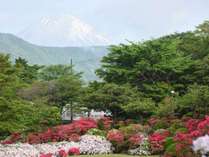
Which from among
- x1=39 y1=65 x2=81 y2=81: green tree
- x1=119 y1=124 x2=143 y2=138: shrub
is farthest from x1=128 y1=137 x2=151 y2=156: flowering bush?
x1=39 y1=65 x2=81 y2=81: green tree

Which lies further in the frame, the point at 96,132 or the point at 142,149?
the point at 96,132

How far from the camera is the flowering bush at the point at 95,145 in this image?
1866 cm

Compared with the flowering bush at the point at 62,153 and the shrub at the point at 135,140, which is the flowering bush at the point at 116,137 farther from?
the flowering bush at the point at 62,153

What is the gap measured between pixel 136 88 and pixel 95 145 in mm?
8242

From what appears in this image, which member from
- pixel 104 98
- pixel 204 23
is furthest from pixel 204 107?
pixel 204 23

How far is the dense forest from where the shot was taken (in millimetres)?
22078

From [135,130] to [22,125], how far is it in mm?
5538

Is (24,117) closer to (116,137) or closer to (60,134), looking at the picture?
(60,134)

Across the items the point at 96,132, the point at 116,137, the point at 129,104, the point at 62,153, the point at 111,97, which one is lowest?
the point at 62,153

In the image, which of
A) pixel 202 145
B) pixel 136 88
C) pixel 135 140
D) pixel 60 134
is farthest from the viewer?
pixel 136 88

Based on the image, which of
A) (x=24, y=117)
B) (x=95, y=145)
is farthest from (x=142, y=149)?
(x=24, y=117)

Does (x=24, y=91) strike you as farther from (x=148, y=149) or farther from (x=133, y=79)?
(x=148, y=149)

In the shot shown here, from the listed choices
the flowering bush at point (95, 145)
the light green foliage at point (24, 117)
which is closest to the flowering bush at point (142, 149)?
the flowering bush at point (95, 145)

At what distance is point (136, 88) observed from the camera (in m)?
26.6
